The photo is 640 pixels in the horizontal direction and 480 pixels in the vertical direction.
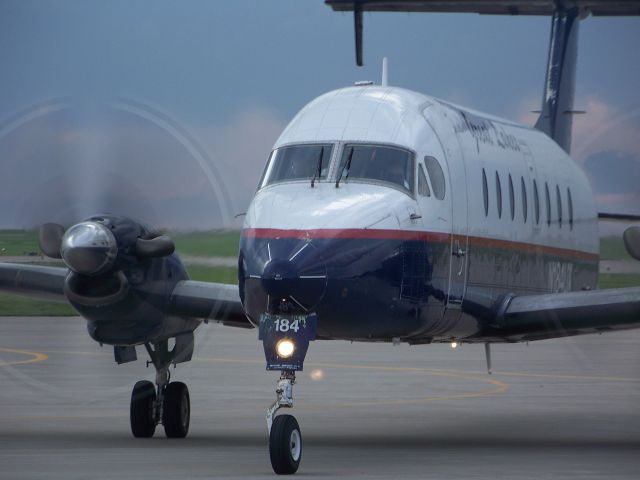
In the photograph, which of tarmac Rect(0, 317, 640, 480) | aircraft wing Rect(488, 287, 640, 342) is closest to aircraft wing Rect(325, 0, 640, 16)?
tarmac Rect(0, 317, 640, 480)

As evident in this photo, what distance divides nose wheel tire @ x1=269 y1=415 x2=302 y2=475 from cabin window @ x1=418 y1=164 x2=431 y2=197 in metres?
3.08

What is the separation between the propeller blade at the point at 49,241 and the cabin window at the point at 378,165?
13.2ft

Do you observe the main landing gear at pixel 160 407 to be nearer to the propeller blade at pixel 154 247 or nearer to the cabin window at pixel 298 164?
the propeller blade at pixel 154 247

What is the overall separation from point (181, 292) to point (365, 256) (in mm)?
4374

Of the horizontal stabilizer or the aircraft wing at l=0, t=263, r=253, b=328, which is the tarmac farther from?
the horizontal stabilizer

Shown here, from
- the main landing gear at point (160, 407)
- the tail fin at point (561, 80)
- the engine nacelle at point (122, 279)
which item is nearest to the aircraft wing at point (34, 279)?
the engine nacelle at point (122, 279)

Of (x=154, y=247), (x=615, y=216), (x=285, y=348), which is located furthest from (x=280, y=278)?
(x=615, y=216)

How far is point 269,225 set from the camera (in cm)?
1404

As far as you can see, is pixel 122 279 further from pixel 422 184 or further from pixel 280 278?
pixel 280 278

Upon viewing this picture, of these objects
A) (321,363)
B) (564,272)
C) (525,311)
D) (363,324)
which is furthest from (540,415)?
(321,363)

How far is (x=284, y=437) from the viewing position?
1359 centimetres

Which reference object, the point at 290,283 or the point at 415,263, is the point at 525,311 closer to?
the point at 415,263

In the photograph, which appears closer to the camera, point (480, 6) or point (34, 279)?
point (34, 279)

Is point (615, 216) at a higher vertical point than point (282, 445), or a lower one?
higher
